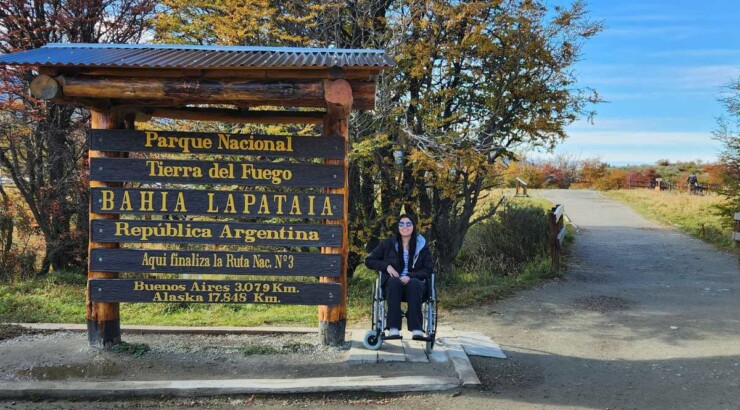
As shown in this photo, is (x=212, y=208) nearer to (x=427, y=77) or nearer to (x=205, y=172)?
(x=205, y=172)

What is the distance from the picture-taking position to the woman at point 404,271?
5410 millimetres

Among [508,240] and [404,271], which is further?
[508,240]

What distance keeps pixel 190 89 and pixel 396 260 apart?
262cm

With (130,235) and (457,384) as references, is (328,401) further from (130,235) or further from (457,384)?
(130,235)

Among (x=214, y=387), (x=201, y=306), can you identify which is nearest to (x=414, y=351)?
(x=214, y=387)

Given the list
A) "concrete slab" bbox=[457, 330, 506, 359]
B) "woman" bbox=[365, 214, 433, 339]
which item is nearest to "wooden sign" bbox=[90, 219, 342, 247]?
"woman" bbox=[365, 214, 433, 339]

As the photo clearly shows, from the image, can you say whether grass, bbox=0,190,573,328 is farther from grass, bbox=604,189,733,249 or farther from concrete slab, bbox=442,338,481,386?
grass, bbox=604,189,733,249

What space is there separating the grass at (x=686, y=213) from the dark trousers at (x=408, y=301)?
1163 cm

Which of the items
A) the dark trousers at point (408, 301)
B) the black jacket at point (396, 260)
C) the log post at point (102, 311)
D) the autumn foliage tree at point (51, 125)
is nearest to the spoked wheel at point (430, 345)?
the dark trousers at point (408, 301)

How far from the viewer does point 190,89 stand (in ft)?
16.7

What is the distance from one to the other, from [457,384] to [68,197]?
8.08 m

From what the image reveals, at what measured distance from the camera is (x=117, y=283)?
216 inches

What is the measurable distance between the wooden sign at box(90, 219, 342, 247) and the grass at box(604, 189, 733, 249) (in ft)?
40.6

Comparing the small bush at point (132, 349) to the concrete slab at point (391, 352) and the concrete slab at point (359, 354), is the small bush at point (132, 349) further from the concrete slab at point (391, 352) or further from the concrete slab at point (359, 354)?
the concrete slab at point (391, 352)
